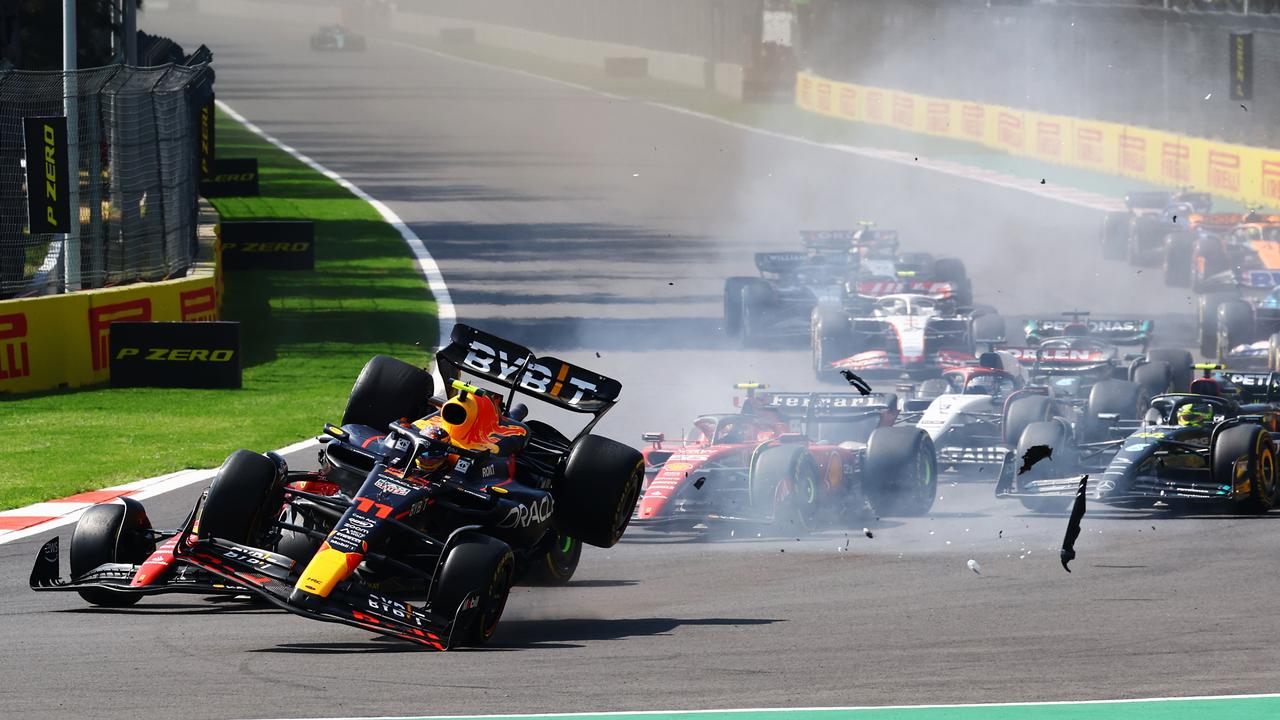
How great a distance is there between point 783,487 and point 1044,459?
8.50 ft

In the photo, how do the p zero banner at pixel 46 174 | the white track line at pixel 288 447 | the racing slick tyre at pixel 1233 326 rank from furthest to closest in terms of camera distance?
the racing slick tyre at pixel 1233 326
the p zero banner at pixel 46 174
the white track line at pixel 288 447

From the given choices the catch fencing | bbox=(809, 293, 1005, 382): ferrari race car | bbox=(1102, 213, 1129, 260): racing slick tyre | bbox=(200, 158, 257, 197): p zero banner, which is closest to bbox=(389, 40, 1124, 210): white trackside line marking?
bbox=(1102, 213, 1129, 260): racing slick tyre

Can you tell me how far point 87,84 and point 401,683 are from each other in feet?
46.0

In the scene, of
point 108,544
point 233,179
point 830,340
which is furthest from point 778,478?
point 233,179

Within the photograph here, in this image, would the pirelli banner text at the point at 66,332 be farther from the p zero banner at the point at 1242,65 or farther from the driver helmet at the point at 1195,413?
the p zero banner at the point at 1242,65

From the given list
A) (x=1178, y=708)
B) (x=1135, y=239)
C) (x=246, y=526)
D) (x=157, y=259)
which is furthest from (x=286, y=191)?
(x=1178, y=708)

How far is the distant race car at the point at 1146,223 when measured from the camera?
3409cm

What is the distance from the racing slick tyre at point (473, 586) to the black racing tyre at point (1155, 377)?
1001 cm

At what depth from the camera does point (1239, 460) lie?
15641mm

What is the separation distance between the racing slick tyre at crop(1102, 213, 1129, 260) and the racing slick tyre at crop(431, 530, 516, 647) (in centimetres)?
2609

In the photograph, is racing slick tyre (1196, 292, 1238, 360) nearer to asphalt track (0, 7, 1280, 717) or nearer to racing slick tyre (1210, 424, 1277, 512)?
asphalt track (0, 7, 1280, 717)

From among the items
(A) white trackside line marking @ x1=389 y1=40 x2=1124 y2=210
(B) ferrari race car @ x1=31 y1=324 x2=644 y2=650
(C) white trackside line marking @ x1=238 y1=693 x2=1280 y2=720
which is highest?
(B) ferrari race car @ x1=31 y1=324 x2=644 y2=650

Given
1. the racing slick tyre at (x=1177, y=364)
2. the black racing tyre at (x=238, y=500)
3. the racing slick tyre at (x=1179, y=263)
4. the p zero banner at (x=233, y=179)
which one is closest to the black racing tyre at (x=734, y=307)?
the racing slick tyre at (x=1177, y=364)

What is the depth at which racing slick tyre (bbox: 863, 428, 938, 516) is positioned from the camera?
1571 cm
